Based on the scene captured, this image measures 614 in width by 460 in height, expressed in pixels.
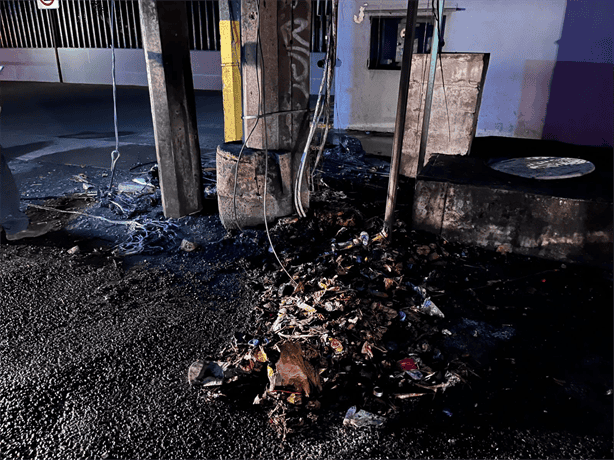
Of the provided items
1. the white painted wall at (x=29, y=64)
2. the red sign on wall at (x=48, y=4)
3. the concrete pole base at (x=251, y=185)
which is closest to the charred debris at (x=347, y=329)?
the concrete pole base at (x=251, y=185)

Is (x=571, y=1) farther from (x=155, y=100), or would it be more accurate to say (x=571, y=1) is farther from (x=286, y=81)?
(x=155, y=100)

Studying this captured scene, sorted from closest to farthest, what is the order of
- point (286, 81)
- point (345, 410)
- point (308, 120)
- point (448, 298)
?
point (345, 410)
point (448, 298)
point (286, 81)
point (308, 120)

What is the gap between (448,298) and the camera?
3.83 metres

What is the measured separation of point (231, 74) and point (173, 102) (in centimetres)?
224

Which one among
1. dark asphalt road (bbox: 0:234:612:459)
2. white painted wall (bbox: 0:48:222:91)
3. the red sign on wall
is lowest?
dark asphalt road (bbox: 0:234:612:459)

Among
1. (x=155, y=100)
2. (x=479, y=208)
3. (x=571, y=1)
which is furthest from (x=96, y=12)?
(x=479, y=208)

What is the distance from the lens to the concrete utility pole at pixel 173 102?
457 centimetres

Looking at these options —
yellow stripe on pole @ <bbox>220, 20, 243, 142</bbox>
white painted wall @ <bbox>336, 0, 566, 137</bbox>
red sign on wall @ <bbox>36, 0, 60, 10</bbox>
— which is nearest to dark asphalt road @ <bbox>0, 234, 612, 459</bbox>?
yellow stripe on pole @ <bbox>220, 20, 243, 142</bbox>

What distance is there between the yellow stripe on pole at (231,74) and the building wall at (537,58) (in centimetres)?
360

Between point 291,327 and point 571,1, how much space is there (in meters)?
7.94

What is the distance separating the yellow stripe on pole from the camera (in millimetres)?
6578

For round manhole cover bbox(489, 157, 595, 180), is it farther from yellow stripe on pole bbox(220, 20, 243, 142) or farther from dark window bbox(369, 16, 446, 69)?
dark window bbox(369, 16, 446, 69)

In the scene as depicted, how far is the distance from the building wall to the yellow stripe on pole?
142 inches

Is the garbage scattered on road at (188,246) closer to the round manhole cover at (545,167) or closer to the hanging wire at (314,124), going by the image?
the hanging wire at (314,124)
